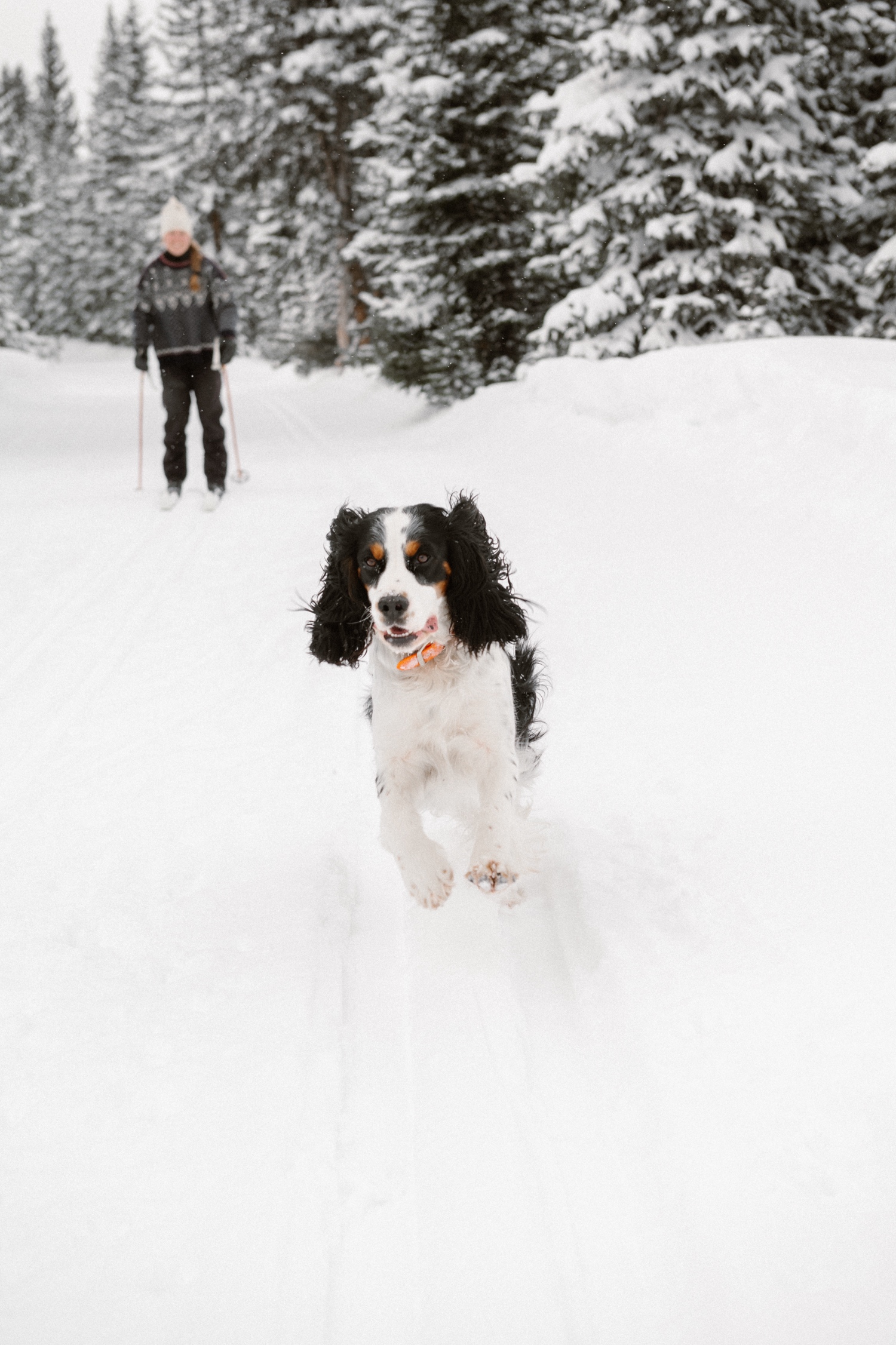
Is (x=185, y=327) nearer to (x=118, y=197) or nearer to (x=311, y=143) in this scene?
(x=311, y=143)

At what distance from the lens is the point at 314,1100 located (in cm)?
230

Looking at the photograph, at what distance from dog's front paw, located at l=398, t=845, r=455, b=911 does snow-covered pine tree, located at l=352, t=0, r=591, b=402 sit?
1264cm

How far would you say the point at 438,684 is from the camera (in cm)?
324

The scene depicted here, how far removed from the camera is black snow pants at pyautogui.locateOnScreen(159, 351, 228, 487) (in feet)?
28.9

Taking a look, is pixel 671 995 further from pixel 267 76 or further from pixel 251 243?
pixel 251 243

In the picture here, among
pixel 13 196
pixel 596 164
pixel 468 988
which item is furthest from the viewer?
pixel 13 196

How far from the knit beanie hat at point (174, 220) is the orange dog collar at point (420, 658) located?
6.78 m

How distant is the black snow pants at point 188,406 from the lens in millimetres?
8805

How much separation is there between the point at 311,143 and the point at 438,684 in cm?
2665

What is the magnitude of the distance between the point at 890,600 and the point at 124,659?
426 centimetres

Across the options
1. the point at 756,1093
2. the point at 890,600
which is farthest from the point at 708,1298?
the point at 890,600

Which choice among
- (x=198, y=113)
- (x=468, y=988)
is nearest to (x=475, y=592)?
(x=468, y=988)

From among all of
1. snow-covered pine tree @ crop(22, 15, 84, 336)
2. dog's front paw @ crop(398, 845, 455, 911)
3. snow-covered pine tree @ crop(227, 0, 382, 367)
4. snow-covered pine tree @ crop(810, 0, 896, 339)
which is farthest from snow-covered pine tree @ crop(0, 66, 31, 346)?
dog's front paw @ crop(398, 845, 455, 911)

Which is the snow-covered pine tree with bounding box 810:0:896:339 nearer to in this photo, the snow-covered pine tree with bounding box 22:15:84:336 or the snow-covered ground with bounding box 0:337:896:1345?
the snow-covered ground with bounding box 0:337:896:1345
